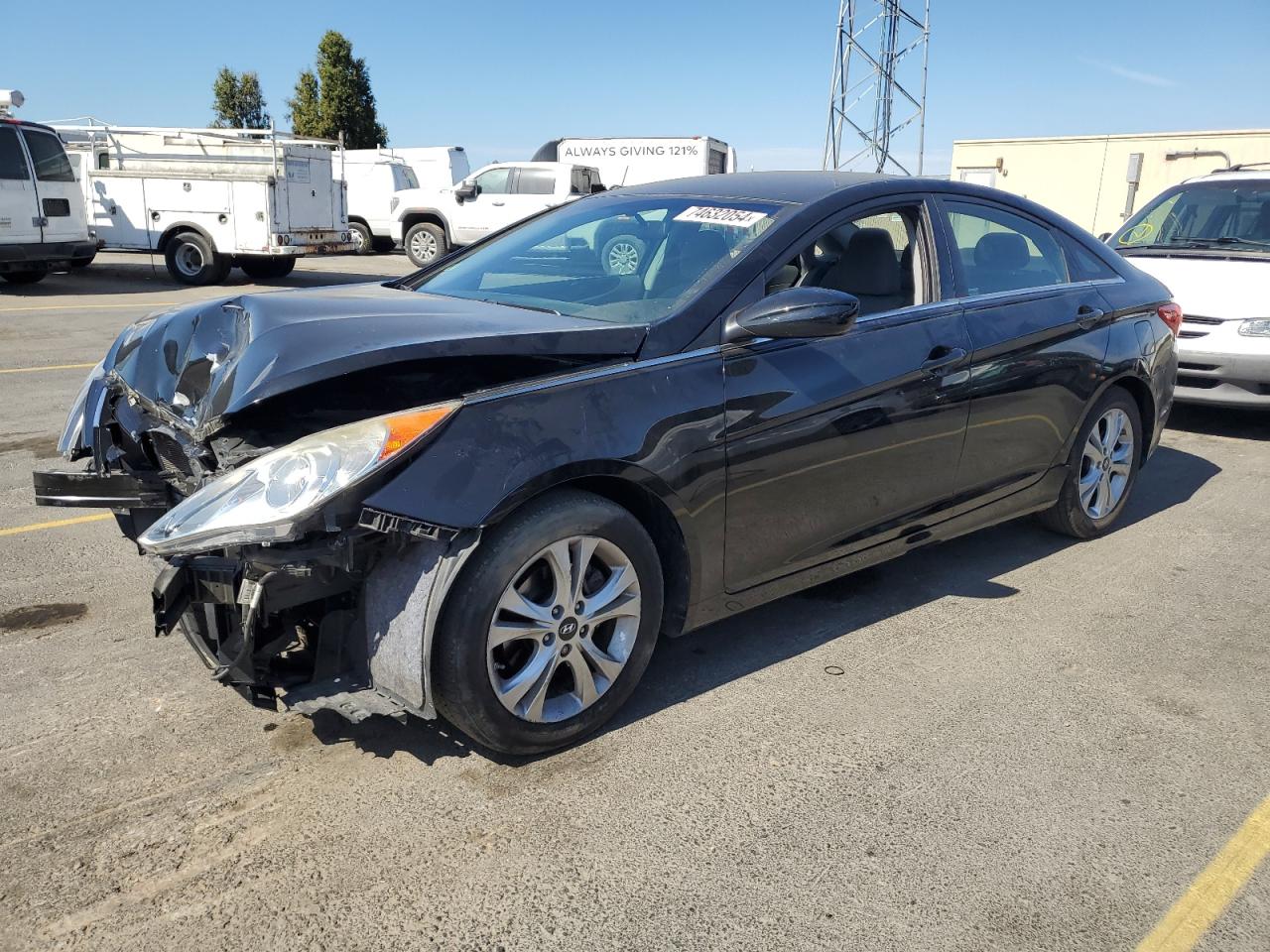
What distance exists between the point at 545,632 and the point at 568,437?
542 mm

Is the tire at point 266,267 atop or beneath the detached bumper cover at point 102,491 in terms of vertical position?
beneath

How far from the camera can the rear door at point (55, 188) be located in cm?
1387

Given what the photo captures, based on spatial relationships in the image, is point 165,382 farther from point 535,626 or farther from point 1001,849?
point 1001,849

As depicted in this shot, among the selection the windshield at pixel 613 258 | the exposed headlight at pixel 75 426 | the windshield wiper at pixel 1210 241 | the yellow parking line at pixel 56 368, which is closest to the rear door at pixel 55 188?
the yellow parking line at pixel 56 368

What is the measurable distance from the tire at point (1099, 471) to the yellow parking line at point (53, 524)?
453 centimetres

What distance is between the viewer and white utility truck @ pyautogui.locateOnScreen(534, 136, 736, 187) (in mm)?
27359

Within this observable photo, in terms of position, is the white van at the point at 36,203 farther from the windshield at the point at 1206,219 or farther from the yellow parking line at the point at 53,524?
the windshield at the point at 1206,219

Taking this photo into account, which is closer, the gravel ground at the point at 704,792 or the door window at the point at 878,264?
the gravel ground at the point at 704,792

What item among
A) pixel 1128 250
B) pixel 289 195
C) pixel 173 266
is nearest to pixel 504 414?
pixel 1128 250

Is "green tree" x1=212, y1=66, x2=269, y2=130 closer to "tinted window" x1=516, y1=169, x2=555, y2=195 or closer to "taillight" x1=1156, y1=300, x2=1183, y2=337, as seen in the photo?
"tinted window" x1=516, y1=169, x2=555, y2=195

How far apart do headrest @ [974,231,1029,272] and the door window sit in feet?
1.33

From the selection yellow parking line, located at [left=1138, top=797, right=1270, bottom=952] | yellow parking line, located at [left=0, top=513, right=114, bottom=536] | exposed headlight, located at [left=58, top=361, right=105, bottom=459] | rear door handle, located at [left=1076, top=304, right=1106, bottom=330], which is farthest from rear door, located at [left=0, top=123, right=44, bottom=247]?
yellow parking line, located at [left=1138, top=797, right=1270, bottom=952]

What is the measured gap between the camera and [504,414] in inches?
108

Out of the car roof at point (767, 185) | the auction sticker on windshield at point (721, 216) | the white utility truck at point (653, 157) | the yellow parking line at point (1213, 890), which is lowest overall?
the yellow parking line at point (1213, 890)
